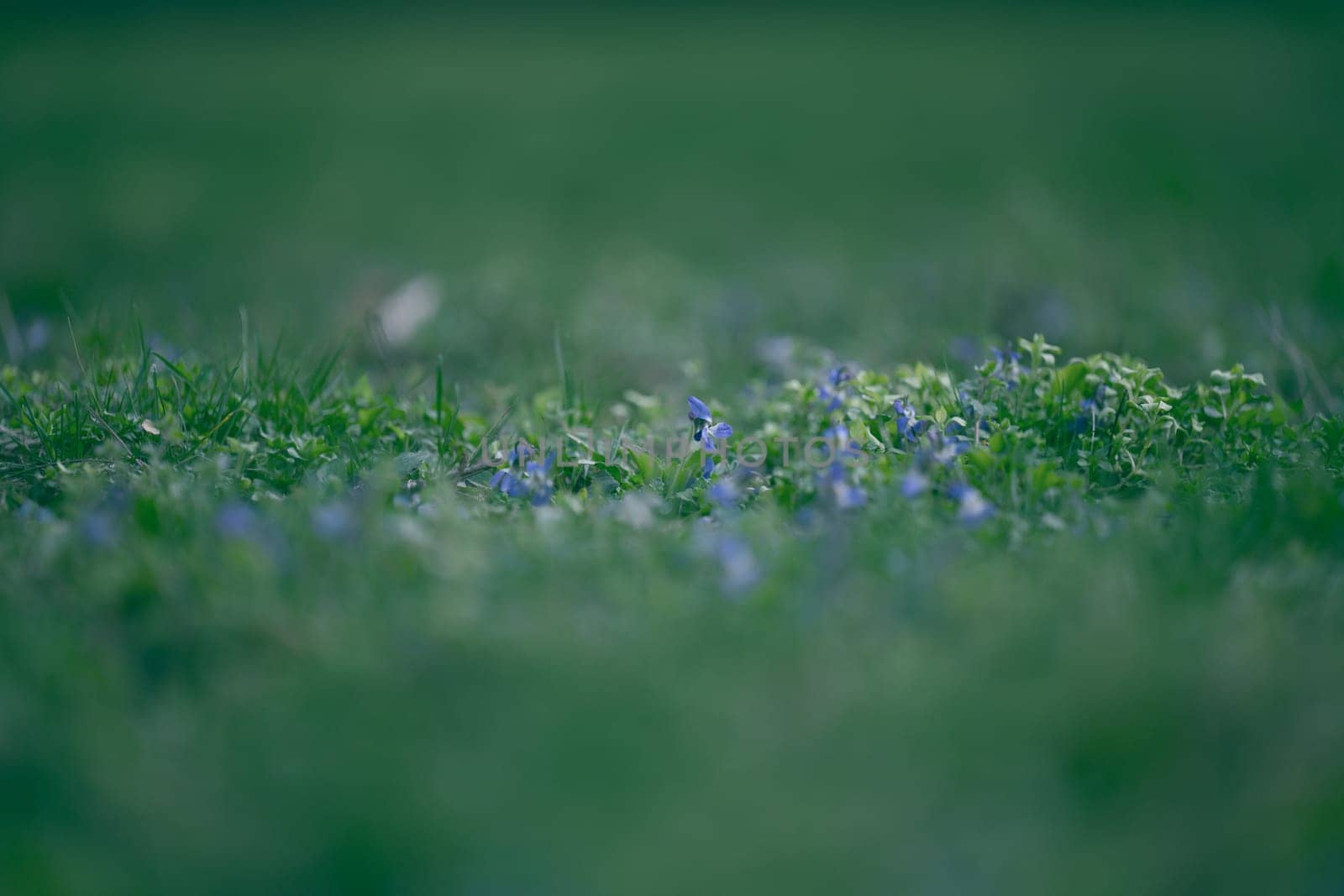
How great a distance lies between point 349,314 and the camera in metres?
4.89

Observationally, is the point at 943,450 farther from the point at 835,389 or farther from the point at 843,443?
the point at 835,389

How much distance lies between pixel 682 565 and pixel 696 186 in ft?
22.9

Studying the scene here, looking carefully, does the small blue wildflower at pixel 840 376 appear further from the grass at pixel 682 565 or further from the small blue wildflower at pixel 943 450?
the small blue wildflower at pixel 943 450

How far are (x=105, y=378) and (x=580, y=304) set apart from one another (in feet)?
7.46

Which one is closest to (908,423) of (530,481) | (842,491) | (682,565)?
(842,491)

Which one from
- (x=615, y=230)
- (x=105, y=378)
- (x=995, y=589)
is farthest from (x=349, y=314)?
(x=995, y=589)

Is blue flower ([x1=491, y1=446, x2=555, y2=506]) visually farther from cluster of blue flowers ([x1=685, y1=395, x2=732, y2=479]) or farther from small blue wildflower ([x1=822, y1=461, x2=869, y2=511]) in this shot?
small blue wildflower ([x1=822, y1=461, x2=869, y2=511])

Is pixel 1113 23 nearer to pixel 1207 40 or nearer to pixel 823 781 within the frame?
pixel 1207 40

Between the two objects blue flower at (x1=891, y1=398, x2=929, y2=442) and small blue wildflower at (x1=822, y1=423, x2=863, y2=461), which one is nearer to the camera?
small blue wildflower at (x1=822, y1=423, x2=863, y2=461)

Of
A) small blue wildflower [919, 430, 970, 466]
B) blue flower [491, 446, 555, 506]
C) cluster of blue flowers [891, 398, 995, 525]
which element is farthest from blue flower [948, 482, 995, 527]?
blue flower [491, 446, 555, 506]

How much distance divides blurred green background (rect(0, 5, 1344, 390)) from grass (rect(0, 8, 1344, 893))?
0.06m

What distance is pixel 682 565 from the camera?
2506 millimetres

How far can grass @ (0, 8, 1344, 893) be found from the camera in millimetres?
1831

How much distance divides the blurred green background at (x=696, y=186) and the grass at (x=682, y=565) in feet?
0.20
